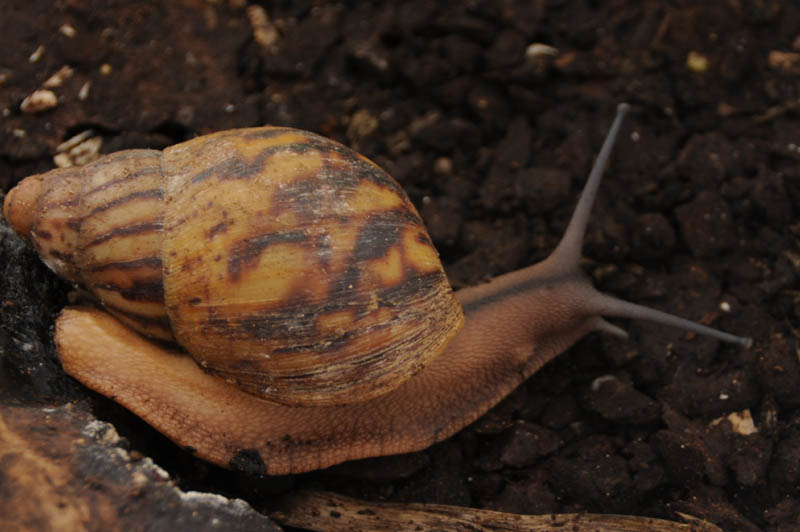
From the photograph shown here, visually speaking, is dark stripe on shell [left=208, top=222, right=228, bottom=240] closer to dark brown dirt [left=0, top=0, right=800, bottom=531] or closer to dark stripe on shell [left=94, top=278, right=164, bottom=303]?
dark stripe on shell [left=94, top=278, right=164, bottom=303]

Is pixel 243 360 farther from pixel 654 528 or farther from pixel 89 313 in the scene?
pixel 654 528

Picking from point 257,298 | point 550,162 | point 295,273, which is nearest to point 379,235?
point 295,273

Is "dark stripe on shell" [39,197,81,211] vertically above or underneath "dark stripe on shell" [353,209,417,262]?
above

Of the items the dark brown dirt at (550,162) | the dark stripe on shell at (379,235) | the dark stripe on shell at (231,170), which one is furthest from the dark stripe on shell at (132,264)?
the dark stripe on shell at (379,235)

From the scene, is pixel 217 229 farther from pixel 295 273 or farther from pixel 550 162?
pixel 550 162

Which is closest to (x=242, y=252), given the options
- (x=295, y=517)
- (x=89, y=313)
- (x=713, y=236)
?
(x=89, y=313)

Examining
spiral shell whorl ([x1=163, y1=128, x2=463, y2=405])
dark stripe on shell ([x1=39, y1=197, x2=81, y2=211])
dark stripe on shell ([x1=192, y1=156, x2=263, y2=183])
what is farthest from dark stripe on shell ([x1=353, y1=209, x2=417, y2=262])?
dark stripe on shell ([x1=39, y1=197, x2=81, y2=211])
